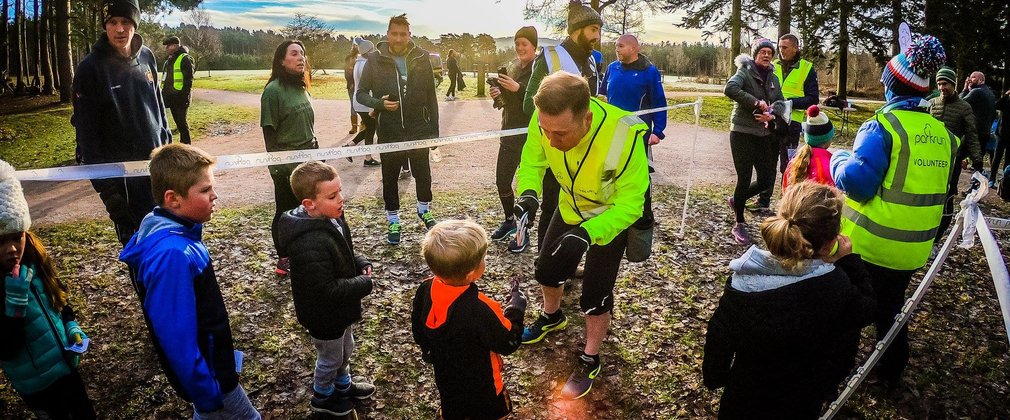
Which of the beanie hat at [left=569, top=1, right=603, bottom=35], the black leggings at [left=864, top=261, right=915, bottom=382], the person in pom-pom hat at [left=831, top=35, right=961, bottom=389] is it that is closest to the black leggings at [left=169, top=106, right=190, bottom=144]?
the beanie hat at [left=569, top=1, right=603, bottom=35]

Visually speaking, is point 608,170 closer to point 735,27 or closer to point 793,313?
point 793,313

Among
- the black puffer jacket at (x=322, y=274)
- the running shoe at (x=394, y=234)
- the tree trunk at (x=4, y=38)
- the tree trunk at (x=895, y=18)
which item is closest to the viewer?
the black puffer jacket at (x=322, y=274)

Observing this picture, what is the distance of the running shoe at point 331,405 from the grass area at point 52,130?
962 cm

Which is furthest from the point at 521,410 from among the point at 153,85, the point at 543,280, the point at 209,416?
the point at 153,85

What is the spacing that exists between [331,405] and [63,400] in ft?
4.28

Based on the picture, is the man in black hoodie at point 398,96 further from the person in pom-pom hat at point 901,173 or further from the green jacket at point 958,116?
the green jacket at point 958,116

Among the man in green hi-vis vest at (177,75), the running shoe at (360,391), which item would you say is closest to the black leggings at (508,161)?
the running shoe at (360,391)

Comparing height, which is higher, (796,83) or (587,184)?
(796,83)

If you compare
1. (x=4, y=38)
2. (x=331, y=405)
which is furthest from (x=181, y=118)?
(x=4, y=38)

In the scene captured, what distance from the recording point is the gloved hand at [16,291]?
7.80 ft

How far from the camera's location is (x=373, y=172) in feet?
31.7

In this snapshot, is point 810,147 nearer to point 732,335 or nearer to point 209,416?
point 732,335

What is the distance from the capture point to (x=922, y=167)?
117 inches

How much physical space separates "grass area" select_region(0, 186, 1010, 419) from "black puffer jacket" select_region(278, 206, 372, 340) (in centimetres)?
84
